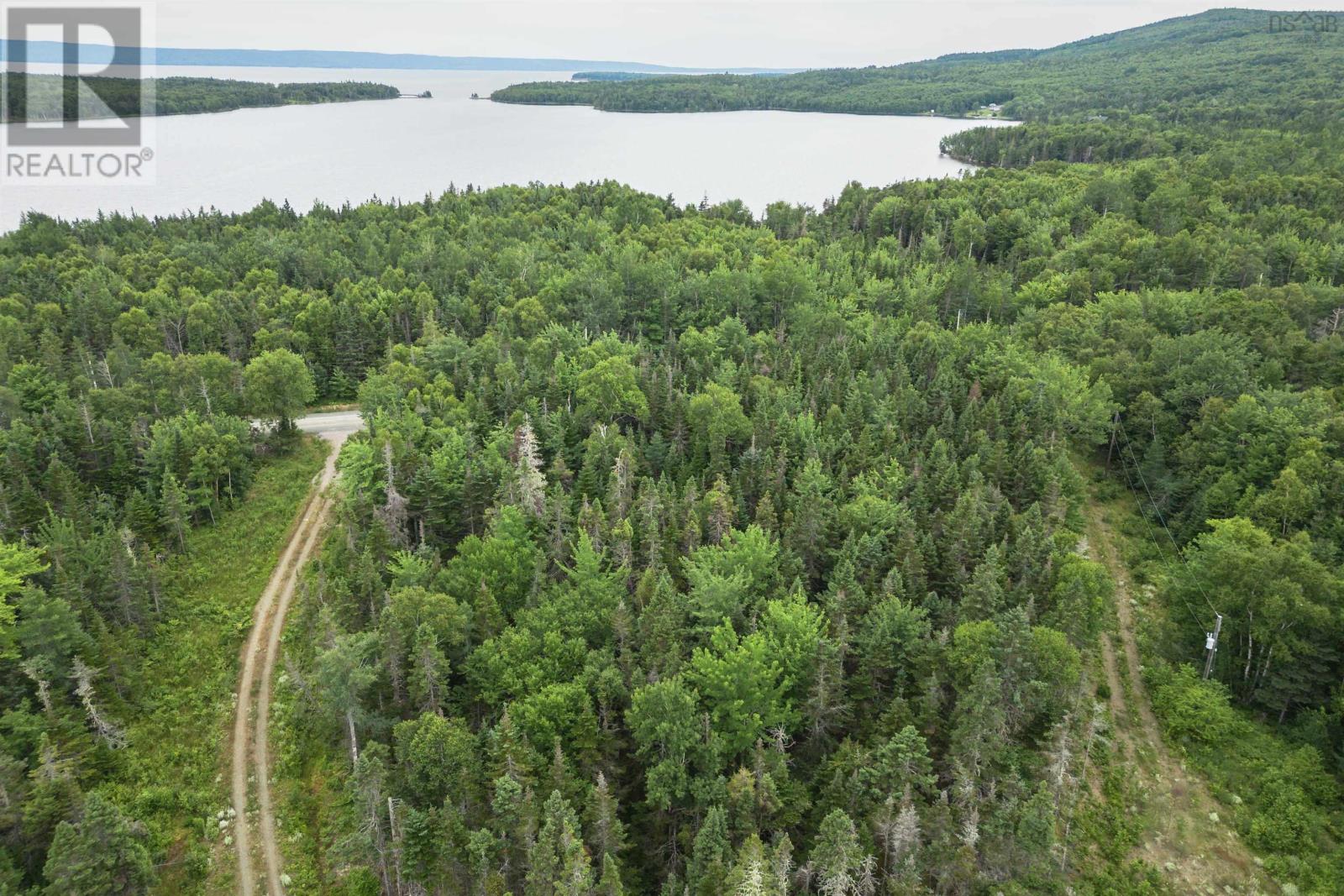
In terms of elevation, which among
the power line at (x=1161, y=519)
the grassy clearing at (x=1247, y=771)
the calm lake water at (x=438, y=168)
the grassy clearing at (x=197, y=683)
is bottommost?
the grassy clearing at (x=197, y=683)

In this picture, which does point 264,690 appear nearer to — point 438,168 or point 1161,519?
point 1161,519

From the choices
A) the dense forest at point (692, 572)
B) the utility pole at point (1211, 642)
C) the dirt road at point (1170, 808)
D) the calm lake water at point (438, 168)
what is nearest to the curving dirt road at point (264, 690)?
the dense forest at point (692, 572)

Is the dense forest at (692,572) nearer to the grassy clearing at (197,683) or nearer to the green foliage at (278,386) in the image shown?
the grassy clearing at (197,683)

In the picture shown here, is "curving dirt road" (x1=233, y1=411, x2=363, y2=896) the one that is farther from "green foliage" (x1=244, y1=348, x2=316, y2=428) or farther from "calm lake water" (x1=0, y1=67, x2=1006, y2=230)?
"calm lake water" (x1=0, y1=67, x2=1006, y2=230)

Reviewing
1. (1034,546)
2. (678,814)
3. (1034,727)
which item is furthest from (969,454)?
(678,814)

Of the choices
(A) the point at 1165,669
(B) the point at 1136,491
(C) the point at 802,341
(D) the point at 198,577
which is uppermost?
(C) the point at 802,341

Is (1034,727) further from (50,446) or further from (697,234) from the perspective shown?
(697,234)

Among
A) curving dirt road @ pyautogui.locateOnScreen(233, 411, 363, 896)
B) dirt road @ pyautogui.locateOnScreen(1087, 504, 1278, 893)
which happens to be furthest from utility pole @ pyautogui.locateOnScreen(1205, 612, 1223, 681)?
curving dirt road @ pyautogui.locateOnScreen(233, 411, 363, 896)
